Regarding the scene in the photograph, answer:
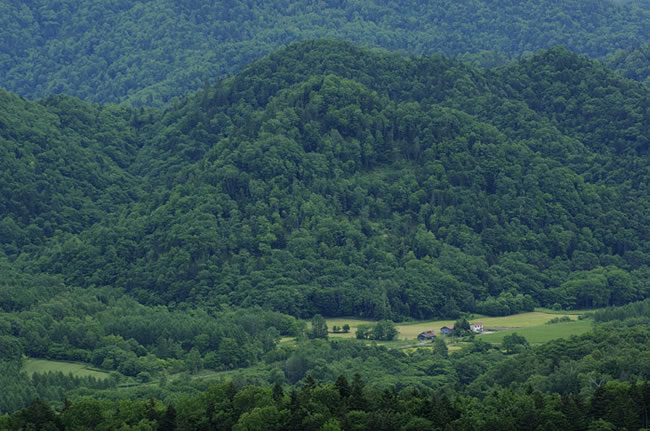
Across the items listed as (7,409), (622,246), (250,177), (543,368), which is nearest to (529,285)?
(622,246)

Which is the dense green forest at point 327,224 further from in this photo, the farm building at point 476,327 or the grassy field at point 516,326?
the farm building at point 476,327

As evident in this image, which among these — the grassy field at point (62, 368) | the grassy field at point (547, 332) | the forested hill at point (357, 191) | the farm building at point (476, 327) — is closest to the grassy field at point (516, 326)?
the grassy field at point (547, 332)

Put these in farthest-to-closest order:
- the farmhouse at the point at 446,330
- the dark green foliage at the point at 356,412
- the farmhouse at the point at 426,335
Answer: the farmhouse at the point at 446,330 → the farmhouse at the point at 426,335 → the dark green foliage at the point at 356,412

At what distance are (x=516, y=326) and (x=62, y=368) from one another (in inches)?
1481

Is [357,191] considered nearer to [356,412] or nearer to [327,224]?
[327,224]

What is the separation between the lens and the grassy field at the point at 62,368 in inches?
4166

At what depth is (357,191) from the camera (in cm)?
14212

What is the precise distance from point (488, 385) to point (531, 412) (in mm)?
18703

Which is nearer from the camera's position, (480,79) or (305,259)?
(305,259)

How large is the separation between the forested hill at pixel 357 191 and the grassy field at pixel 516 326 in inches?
84.0

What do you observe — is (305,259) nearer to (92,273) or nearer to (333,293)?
(333,293)

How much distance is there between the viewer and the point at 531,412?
7725 cm

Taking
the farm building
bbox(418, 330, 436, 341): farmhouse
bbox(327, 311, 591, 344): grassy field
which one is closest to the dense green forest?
bbox(327, 311, 591, 344): grassy field

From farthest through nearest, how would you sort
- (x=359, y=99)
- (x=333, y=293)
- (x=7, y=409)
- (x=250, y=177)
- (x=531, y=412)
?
(x=359, y=99) < (x=250, y=177) < (x=333, y=293) < (x=7, y=409) < (x=531, y=412)
